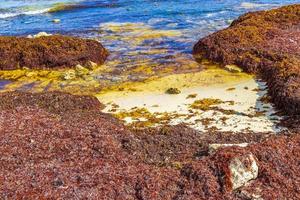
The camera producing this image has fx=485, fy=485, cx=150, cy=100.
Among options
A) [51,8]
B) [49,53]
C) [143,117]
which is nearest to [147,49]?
[49,53]

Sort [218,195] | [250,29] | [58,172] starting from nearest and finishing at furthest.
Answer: [218,195] → [58,172] → [250,29]

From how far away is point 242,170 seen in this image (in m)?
8.45

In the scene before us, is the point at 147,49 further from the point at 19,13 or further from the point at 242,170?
the point at 19,13

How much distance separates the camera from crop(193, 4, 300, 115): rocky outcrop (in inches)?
542

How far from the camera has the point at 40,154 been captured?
972 centimetres

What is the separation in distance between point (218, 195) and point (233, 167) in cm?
61

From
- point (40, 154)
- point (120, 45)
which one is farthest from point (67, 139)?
point (120, 45)

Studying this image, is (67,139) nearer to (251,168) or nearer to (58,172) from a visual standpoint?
(58,172)

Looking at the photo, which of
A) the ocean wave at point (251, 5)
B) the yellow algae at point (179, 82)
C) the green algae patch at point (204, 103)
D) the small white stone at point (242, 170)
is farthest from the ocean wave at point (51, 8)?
the small white stone at point (242, 170)

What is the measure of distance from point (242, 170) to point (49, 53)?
43.0 ft

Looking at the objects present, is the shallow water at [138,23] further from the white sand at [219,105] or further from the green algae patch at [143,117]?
the green algae patch at [143,117]

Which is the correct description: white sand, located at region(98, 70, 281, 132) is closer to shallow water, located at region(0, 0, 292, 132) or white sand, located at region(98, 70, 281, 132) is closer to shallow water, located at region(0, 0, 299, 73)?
shallow water, located at region(0, 0, 292, 132)

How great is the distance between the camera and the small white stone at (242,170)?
8352 millimetres

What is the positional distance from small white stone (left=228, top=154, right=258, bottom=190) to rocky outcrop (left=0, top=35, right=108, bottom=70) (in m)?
11.3
